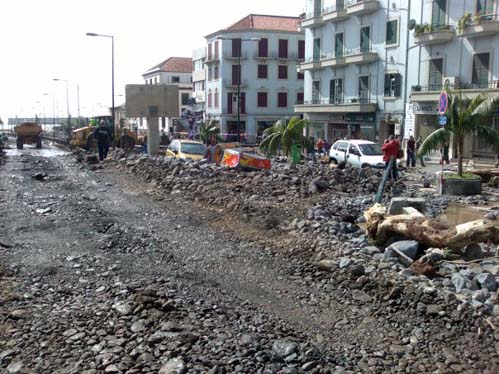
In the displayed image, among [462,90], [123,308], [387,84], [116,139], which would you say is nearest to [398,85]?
[387,84]

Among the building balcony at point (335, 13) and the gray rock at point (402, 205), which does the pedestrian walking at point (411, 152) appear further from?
the building balcony at point (335, 13)

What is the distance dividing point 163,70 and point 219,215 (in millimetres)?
79582

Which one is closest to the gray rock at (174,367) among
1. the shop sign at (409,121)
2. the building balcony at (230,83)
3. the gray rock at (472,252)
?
the gray rock at (472,252)

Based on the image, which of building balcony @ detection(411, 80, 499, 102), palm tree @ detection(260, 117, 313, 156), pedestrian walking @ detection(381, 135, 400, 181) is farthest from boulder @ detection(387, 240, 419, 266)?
building balcony @ detection(411, 80, 499, 102)

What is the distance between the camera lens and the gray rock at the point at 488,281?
792cm

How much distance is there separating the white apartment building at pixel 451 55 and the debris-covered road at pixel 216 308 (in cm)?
2223

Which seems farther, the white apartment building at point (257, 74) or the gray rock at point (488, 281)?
the white apartment building at point (257, 74)

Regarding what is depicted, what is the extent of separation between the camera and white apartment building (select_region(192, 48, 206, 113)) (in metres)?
73.6

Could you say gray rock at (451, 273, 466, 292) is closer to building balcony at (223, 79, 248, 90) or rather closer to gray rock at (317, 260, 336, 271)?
gray rock at (317, 260, 336, 271)

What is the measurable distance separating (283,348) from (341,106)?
127ft

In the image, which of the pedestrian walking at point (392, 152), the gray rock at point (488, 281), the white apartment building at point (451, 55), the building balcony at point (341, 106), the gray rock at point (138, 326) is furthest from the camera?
the building balcony at point (341, 106)

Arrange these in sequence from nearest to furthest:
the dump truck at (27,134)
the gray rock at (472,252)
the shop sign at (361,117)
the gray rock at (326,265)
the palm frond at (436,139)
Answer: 1. the gray rock at (326,265)
2. the gray rock at (472,252)
3. the palm frond at (436,139)
4. the shop sign at (361,117)
5. the dump truck at (27,134)

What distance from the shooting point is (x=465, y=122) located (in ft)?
56.6

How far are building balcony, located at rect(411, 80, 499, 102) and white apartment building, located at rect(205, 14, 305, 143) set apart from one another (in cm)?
3054
